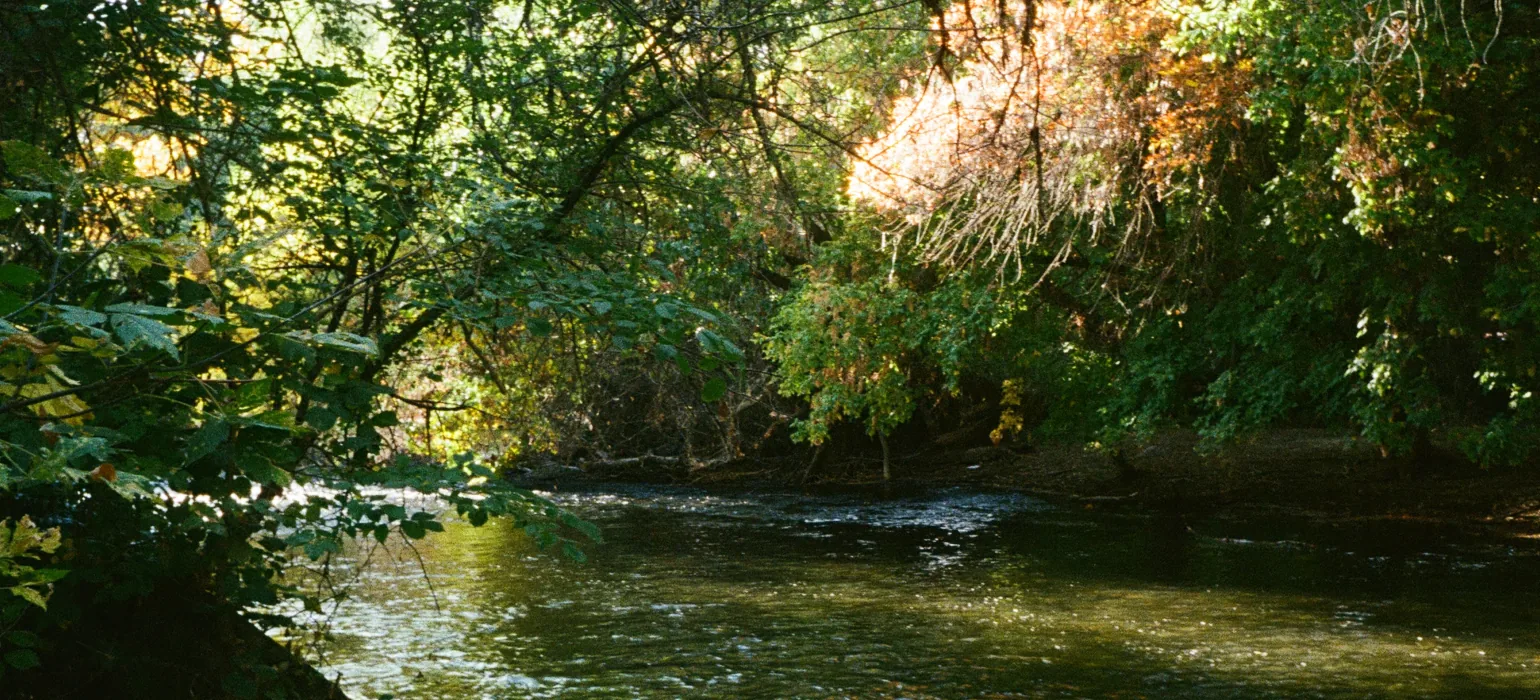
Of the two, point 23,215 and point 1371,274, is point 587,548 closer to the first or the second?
point 1371,274

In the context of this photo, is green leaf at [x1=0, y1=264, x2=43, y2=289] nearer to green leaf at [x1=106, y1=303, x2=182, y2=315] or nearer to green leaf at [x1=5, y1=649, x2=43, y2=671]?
green leaf at [x1=106, y1=303, x2=182, y2=315]

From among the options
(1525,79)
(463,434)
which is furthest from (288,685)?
(1525,79)

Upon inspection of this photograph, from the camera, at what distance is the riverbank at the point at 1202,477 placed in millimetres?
17609

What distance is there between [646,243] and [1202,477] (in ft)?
50.9

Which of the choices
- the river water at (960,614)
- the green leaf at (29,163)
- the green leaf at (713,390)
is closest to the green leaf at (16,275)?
the green leaf at (29,163)

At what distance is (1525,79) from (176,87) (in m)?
10.7

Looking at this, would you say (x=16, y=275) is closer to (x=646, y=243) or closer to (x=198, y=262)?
(x=198, y=262)

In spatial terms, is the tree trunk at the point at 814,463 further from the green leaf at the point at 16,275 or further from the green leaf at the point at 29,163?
the green leaf at the point at 16,275

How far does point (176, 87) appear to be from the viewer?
5.69 meters

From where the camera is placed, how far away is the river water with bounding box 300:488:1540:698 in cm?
888

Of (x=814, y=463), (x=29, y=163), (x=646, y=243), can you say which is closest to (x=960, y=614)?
(x=646, y=243)

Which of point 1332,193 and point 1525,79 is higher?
point 1525,79

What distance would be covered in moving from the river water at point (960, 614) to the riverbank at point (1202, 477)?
1391mm

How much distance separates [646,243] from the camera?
7.16m
